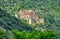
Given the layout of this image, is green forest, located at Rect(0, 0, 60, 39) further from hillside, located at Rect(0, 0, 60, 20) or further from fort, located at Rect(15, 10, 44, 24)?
fort, located at Rect(15, 10, 44, 24)

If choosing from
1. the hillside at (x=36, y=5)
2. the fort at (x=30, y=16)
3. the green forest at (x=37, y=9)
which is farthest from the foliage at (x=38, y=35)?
the hillside at (x=36, y=5)

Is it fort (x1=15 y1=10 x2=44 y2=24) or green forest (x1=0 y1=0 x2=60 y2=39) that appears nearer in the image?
green forest (x1=0 y1=0 x2=60 y2=39)

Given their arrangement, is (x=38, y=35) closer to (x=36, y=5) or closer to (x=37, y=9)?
(x=37, y=9)

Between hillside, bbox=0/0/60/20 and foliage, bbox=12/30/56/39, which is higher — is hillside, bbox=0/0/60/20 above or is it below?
below

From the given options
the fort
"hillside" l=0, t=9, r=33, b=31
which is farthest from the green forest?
the fort

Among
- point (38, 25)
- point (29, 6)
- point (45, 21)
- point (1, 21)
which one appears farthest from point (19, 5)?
point (1, 21)

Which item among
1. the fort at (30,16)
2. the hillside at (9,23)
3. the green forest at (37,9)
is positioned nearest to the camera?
the hillside at (9,23)

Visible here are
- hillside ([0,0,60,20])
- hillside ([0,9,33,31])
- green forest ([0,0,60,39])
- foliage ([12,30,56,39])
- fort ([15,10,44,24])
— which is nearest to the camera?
foliage ([12,30,56,39])

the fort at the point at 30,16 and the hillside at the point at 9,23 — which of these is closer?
the hillside at the point at 9,23

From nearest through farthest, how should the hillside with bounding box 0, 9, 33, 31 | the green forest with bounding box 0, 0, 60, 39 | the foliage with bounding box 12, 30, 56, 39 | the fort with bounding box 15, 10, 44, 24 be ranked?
the foliage with bounding box 12, 30, 56, 39, the hillside with bounding box 0, 9, 33, 31, the green forest with bounding box 0, 0, 60, 39, the fort with bounding box 15, 10, 44, 24

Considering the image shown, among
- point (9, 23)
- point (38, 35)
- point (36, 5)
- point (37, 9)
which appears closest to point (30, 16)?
point (37, 9)

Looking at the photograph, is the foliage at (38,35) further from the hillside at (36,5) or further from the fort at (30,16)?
the hillside at (36,5)

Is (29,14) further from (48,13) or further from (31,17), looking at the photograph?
(48,13)
